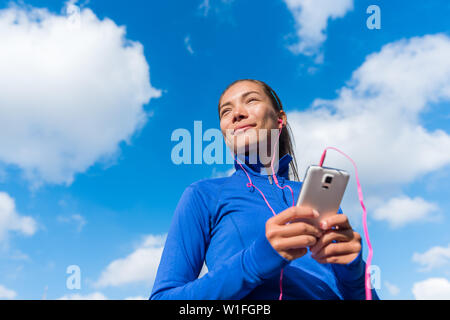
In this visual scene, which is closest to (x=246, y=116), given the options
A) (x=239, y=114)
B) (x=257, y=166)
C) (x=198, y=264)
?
(x=239, y=114)

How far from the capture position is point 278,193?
3250 mm

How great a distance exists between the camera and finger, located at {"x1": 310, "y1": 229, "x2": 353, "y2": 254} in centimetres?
206

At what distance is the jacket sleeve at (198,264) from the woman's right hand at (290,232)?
5cm

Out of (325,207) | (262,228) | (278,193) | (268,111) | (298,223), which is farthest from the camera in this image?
(268,111)

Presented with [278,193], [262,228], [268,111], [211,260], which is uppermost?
[268,111]

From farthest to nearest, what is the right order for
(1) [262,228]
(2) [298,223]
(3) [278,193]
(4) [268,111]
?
(4) [268,111] → (3) [278,193] → (1) [262,228] → (2) [298,223]

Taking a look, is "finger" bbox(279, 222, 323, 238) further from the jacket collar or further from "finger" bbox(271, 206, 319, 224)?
the jacket collar

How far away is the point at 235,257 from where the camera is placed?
223 cm

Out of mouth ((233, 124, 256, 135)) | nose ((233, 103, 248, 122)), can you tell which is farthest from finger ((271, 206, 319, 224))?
nose ((233, 103, 248, 122))

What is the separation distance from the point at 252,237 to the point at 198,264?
546mm

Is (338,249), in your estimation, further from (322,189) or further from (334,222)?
(322,189)
